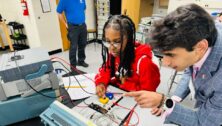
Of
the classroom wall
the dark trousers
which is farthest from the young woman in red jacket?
the classroom wall

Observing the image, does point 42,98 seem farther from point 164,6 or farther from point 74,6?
point 164,6

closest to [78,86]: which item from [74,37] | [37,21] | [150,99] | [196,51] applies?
[150,99]

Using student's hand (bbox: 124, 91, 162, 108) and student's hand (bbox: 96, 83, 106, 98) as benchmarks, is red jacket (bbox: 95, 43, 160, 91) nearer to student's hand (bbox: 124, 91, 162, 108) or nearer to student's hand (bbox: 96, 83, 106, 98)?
student's hand (bbox: 96, 83, 106, 98)

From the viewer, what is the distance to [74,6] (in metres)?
2.80

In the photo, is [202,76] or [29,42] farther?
[29,42]

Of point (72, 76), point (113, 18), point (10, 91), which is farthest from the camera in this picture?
point (72, 76)

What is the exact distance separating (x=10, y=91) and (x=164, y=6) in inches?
120

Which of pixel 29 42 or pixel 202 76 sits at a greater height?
pixel 202 76

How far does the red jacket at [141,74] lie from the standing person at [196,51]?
448 mm

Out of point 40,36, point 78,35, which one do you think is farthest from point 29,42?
point 78,35

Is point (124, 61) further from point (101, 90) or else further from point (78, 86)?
point (78, 86)

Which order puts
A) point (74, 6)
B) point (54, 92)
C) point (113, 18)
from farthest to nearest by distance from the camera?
1. point (74, 6)
2. point (113, 18)
3. point (54, 92)

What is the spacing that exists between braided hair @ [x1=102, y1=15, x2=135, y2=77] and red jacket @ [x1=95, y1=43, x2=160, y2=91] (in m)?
0.04

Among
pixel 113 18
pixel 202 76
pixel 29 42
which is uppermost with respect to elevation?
pixel 113 18
